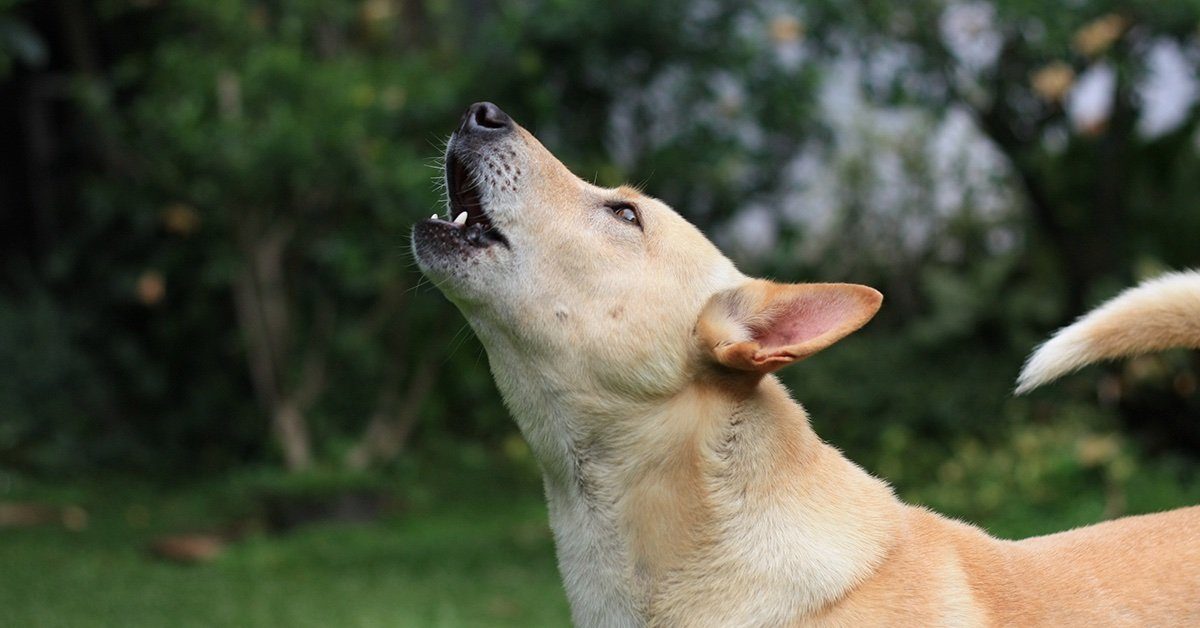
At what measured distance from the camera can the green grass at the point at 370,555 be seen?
223 inches

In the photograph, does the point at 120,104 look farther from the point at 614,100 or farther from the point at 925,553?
the point at 925,553

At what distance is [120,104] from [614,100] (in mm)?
4031

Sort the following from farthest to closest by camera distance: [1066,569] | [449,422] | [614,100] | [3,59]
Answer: [449,422] → [614,100] → [3,59] → [1066,569]

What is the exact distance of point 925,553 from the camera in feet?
9.39

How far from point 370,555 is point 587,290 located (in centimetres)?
432

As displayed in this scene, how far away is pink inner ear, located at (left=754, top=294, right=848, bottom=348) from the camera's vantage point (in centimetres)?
284

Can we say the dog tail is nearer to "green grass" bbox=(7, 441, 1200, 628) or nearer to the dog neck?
the dog neck

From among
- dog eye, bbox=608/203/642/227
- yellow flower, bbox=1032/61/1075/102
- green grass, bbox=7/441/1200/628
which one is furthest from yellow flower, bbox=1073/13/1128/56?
dog eye, bbox=608/203/642/227

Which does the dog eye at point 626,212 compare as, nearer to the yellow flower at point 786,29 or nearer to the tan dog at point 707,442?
the tan dog at point 707,442

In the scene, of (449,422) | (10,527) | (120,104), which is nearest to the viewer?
(10,527)

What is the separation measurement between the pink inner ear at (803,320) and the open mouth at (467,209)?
25.3 inches

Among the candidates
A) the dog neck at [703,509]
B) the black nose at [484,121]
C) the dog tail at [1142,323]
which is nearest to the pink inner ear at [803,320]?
the dog neck at [703,509]

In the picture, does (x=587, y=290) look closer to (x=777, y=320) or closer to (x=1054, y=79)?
(x=777, y=320)

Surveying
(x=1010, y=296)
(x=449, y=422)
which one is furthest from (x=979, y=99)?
(x=449, y=422)
